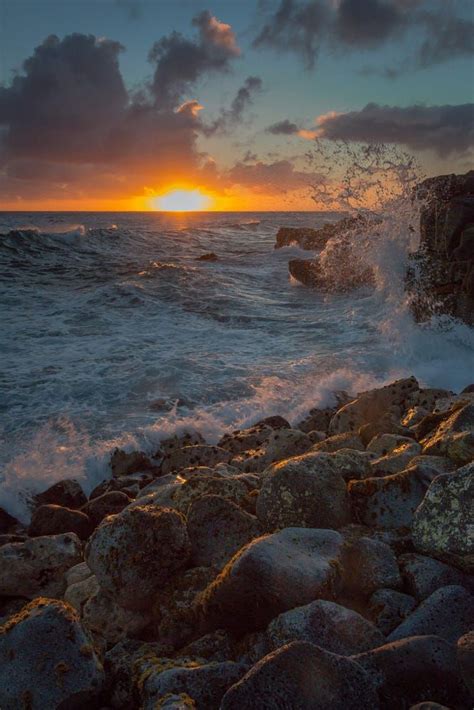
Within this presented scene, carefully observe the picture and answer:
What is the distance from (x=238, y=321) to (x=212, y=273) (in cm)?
1067

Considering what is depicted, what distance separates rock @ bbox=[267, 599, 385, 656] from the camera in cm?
232

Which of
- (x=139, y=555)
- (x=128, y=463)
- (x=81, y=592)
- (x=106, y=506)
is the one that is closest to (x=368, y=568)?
(x=139, y=555)

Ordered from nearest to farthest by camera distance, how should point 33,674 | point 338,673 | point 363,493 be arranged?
1. point 338,673
2. point 33,674
3. point 363,493

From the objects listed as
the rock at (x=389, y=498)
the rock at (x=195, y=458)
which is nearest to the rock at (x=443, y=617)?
the rock at (x=389, y=498)

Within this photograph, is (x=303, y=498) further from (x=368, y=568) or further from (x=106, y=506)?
(x=106, y=506)

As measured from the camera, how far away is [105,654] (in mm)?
2711

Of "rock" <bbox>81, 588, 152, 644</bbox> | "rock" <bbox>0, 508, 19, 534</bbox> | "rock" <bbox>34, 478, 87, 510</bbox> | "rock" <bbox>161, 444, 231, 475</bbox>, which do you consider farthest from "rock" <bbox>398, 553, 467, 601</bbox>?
"rock" <bbox>0, 508, 19, 534</bbox>

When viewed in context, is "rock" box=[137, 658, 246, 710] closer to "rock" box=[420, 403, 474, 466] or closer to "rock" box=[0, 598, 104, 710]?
"rock" box=[0, 598, 104, 710]

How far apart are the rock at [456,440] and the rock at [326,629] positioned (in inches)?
67.3

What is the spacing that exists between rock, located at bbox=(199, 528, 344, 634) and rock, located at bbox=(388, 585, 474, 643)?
1.30ft

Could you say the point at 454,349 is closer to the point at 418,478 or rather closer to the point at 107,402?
the point at 107,402

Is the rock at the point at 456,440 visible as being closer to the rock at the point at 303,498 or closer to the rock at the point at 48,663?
the rock at the point at 303,498

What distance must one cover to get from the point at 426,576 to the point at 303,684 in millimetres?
1137

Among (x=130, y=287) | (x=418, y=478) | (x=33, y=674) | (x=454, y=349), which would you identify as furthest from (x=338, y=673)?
(x=130, y=287)
